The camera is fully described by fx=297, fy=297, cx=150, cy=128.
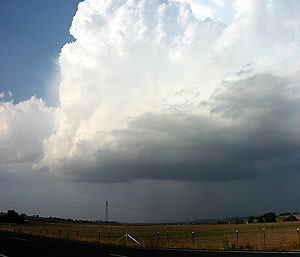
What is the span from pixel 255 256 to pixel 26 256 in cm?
1231

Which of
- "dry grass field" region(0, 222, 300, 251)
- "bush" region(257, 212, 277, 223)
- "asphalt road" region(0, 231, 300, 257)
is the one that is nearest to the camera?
"asphalt road" region(0, 231, 300, 257)

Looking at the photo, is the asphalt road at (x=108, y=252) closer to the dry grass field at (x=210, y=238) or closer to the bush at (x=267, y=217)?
the dry grass field at (x=210, y=238)

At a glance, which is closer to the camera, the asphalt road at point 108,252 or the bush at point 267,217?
the asphalt road at point 108,252

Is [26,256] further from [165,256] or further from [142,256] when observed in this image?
[165,256]

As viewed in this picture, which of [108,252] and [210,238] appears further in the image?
[210,238]

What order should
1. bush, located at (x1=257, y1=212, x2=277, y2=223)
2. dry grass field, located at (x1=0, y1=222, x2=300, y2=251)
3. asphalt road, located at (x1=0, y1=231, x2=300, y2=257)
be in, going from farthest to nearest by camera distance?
1. bush, located at (x1=257, y1=212, x2=277, y2=223)
2. dry grass field, located at (x1=0, y1=222, x2=300, y2=251)
3. asphalt road, located at (x1=0, y1=231, x2=300, y2=257)

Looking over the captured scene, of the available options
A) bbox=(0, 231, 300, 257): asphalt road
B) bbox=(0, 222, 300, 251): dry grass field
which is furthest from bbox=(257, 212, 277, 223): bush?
bbox=(0, 231, 300, 257): asphalt road

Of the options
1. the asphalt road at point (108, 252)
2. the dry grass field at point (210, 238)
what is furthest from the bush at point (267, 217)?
the asphalt road at point (108, 252)

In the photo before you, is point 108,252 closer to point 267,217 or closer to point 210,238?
point 210,238

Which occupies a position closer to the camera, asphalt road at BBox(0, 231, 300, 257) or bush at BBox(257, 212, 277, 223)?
→ asphalt road at BBox(0, 231, 300, 257)

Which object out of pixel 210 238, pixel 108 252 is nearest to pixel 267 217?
pixel 210 238

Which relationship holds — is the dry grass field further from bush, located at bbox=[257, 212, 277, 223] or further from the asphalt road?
bush, located at bbox=[257, 212, 277, 223]

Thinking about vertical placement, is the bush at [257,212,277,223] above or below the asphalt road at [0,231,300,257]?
below

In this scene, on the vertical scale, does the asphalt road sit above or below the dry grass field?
above
